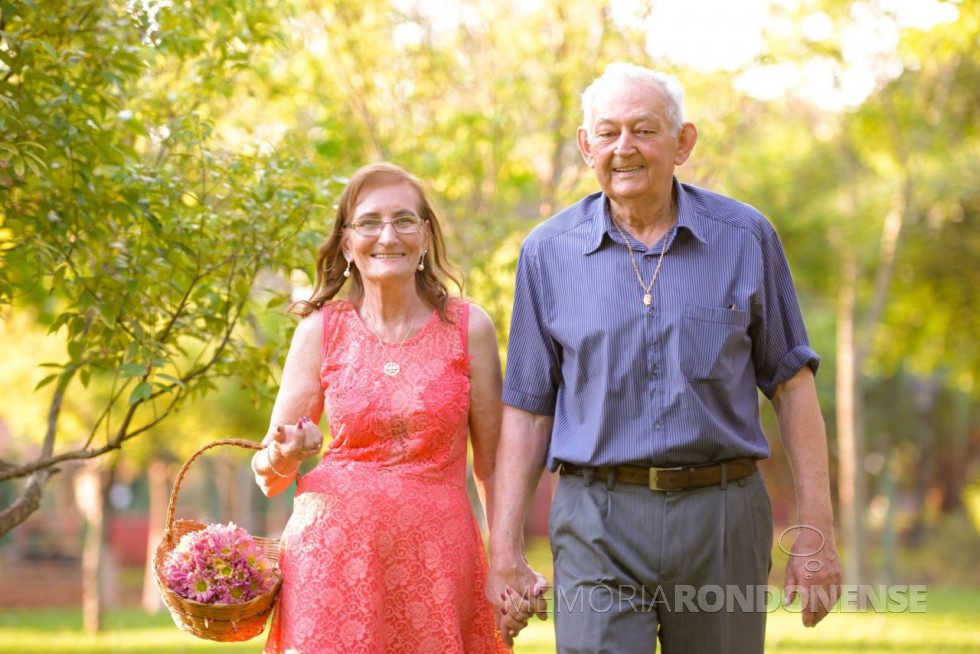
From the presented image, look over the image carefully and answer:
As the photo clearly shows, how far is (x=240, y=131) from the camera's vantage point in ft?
29.5

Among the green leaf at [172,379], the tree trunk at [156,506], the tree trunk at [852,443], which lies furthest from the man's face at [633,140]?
the tree trunk at [156,506]

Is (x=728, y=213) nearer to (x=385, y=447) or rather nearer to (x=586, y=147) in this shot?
(x=586, y=147)

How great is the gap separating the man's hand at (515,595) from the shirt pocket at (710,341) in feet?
2.62

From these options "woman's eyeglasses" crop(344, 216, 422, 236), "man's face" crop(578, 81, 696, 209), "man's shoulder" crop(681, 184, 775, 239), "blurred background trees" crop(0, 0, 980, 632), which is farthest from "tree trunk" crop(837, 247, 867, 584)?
"man's face" crop(578, 81, 696, 209)

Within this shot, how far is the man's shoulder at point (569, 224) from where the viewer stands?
12.3 feet

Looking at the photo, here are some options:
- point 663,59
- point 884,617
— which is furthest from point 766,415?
point 663,59

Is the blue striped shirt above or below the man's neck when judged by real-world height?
below

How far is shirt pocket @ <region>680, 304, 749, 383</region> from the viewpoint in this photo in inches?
135

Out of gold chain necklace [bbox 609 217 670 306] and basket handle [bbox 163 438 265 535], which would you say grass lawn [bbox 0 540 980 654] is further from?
basket handle [bbox 163 438 265 535]

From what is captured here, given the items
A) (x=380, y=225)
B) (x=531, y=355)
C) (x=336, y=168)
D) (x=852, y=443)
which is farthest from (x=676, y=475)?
(x=852, y=443)

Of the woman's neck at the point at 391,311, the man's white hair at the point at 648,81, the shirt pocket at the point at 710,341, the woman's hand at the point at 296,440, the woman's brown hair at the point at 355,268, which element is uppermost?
the man's white hair at the point at 648,81

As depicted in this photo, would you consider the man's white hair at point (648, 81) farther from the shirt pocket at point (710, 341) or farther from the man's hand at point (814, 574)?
the man's hand at point (814, 574)

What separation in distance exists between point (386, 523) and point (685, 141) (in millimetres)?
1504

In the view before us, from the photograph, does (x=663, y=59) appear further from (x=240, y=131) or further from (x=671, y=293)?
(x=671, y=293)
